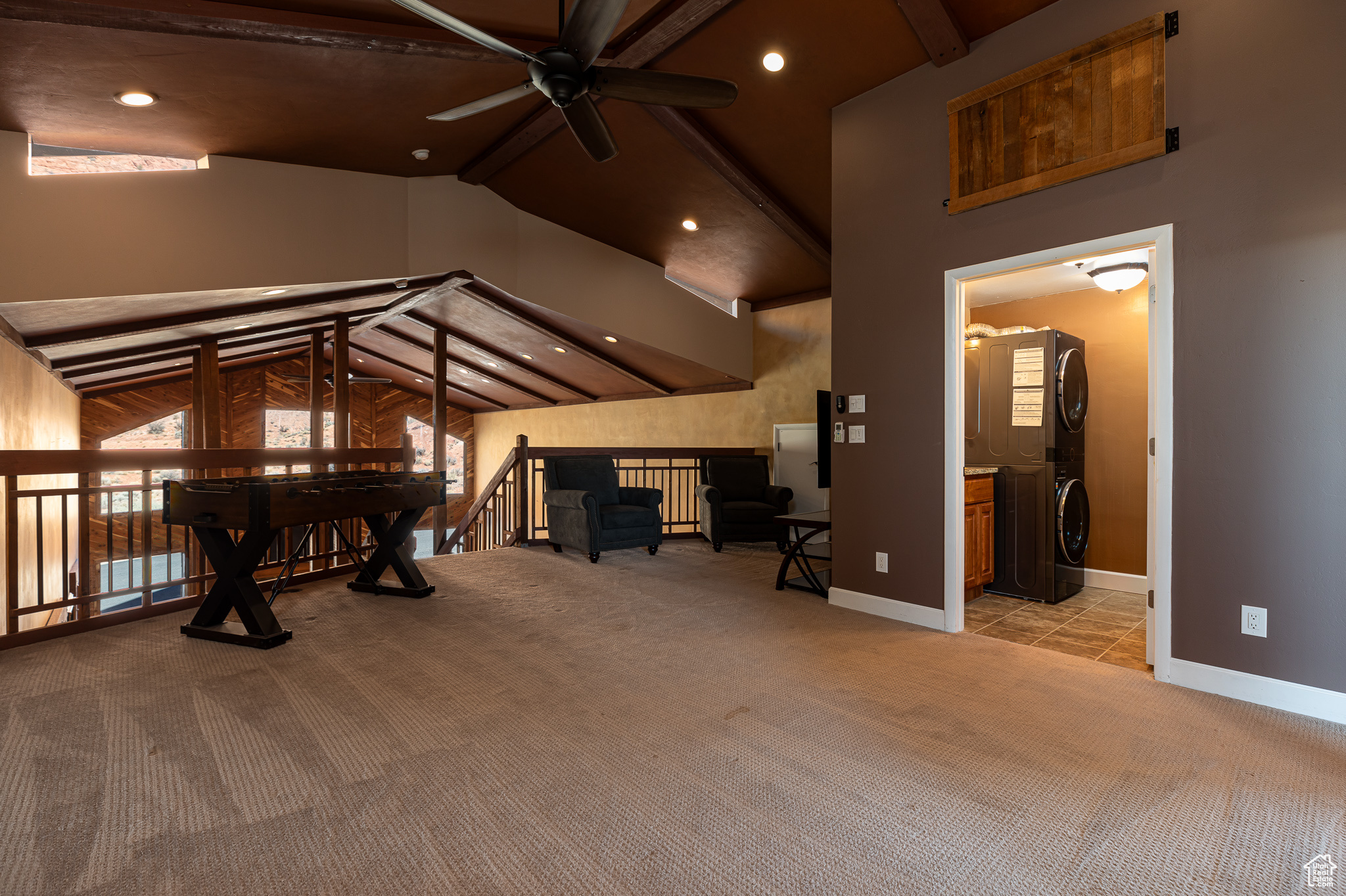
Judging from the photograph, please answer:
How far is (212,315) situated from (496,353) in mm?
4370

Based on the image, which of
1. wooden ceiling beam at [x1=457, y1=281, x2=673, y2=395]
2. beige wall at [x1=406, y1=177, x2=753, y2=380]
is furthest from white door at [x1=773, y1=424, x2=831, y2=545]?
wooden ceiling beam at [x1=457, y1=281, x2=673, y2=395]

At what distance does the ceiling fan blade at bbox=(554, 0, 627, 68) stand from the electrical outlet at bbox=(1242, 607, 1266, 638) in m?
3.37

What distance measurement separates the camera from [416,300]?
25.0 feet

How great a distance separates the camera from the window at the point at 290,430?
12320 mm

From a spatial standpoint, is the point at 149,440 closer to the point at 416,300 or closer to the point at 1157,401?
the point at 416,300

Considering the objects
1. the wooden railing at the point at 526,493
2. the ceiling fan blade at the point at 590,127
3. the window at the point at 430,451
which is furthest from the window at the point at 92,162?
the window at the point at 430,451

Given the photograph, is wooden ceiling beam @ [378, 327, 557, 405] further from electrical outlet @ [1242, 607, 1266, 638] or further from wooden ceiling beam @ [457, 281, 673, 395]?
electrical outlet @ [1242, 607, 1266, 638]

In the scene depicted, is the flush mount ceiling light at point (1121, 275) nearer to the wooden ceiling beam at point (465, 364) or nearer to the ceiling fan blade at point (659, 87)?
the ceiling fan blade at point (659, 87)

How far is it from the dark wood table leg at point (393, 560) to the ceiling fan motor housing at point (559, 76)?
2914mm

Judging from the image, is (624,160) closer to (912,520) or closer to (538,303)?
(538,303)

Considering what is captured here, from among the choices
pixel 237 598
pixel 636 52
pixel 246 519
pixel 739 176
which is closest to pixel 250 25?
pixel 636 52

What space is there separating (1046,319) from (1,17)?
6.50m

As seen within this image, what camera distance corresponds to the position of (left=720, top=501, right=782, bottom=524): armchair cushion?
6.77 m

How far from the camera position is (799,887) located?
156 centimetres
